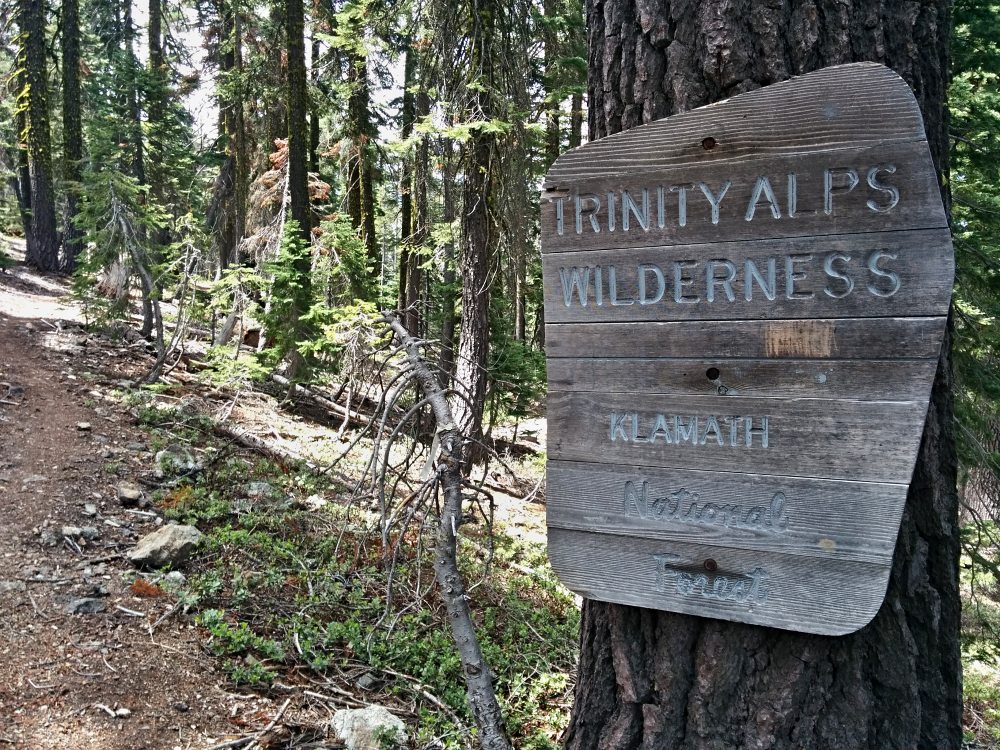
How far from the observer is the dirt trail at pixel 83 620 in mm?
3588

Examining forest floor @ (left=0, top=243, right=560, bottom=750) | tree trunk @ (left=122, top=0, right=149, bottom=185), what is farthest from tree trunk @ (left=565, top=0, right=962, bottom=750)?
tree trunk @ (left=122, top=0, right=149, bottom=185)

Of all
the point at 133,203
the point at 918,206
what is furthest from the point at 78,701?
the point at 133,203

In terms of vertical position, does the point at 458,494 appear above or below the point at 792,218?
below

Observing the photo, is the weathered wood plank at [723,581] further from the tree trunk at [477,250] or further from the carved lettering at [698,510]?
the tree trunk at [477,250]

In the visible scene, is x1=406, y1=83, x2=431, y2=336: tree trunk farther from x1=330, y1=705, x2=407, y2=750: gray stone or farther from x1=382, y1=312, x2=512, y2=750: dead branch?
x1=382, y1=312, x2=512, y2=750: dead branch

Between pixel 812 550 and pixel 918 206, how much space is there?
924 millimetres

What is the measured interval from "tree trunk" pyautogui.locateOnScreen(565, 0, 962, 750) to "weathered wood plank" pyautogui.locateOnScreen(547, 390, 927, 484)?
0.33 meters

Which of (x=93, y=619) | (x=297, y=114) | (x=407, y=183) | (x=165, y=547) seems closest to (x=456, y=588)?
(x=93, y=619)

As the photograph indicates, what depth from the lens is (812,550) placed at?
1.94 metres

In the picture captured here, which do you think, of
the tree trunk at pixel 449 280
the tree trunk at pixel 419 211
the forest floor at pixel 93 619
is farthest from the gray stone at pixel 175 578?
the tree trunk at pixel 449 280

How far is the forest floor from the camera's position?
11.8ft

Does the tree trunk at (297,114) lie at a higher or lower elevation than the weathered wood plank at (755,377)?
higher

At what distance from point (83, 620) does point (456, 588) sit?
10.4 feet

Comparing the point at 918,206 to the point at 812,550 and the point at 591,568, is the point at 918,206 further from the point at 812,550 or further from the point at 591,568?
the point at 591,568
